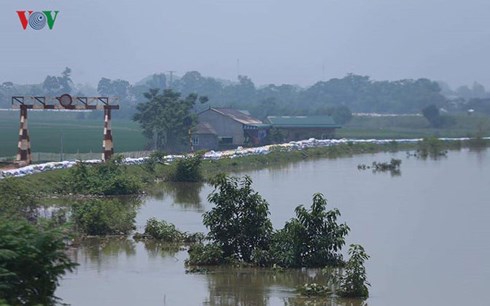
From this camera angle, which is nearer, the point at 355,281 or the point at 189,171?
the point at 355,281

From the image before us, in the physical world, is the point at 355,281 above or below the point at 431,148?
below

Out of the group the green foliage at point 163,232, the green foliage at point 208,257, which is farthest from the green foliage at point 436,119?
the green foliage at point 208,257

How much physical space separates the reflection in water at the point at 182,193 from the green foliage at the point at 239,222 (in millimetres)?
8642

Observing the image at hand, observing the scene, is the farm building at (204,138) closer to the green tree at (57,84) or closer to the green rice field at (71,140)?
the green rice field at (71,140)

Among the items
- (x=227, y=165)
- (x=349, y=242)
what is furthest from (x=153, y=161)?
(x=349, y=242)

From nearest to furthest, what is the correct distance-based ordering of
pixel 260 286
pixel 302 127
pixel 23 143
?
pixel 260 286, pixel 23 143, pixel 302 127

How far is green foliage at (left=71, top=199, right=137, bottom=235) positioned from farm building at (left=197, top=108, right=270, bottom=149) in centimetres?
2636

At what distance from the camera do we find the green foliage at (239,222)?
1947cm

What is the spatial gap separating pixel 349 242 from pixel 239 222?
357cm

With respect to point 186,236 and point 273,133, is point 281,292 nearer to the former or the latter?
point 186,236

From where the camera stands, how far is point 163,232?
22047mm

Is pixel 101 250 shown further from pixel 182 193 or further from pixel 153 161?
pixel 153 161

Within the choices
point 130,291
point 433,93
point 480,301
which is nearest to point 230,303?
point 130,291

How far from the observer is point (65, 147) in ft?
154
